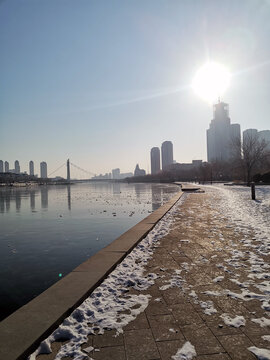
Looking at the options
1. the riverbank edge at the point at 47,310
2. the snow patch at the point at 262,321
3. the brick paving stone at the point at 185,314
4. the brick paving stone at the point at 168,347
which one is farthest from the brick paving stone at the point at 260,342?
the riverbank edge at the point at 47,310

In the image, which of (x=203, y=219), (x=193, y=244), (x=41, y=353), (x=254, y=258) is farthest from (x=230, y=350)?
(x=203, y=219)

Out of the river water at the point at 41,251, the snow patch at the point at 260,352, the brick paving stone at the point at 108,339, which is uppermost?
the snow patch at the point at 260,352

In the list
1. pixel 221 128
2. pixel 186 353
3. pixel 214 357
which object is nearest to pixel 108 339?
pixel 186 353

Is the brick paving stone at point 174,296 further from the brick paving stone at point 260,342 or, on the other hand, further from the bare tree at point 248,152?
the bare tree at point 248,152

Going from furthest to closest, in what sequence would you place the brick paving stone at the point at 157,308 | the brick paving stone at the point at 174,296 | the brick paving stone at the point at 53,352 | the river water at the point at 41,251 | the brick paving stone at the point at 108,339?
the river water at the point at 41,251
the brick paving stone at the point at 174,296
the brick paving stone at the point at 157,308
the brick paving stone at the point at 108,339
the brick paving stone at the point at 53,352

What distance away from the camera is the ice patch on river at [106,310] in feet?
8.57

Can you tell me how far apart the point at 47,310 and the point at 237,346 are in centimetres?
224

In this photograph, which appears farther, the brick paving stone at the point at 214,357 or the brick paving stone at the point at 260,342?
the brick paving stone at the point at 260,342

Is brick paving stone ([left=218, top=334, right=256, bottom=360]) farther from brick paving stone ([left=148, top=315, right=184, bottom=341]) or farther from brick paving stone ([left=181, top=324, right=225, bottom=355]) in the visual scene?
brick paving stone ([left=148, top=315, right=184, bottom=341])

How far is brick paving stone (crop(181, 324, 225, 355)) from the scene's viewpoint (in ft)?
7.97

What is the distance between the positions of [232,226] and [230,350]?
6.24 metres

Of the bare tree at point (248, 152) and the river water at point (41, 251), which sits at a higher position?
the bare tree at point (248, 152)

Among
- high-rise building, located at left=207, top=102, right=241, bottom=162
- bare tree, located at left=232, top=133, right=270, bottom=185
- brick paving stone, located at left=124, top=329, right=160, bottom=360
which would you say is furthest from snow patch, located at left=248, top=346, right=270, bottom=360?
high-rise building, located at left=207, top=102, right=241, bottom=162

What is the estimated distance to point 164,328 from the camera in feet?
9.23
